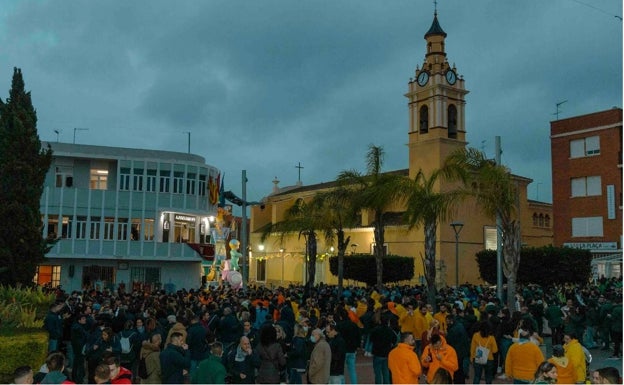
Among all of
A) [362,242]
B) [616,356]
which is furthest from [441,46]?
[616,356]

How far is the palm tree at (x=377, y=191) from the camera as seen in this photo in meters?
24.2

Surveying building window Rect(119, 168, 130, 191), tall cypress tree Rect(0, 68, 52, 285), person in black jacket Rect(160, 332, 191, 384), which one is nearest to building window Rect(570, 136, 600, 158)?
building window Rect(119, 168, 130, 191)

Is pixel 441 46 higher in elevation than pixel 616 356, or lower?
higher

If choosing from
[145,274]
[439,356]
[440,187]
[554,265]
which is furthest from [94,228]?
[439,356]

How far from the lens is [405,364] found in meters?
9.29

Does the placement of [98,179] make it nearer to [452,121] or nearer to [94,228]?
[94,228]

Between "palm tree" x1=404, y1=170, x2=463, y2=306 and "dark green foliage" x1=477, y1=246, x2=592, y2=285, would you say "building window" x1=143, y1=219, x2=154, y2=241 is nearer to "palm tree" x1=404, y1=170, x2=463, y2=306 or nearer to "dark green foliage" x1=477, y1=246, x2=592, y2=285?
"palm tree" x1=404, y1=170, x2=463, y2=306

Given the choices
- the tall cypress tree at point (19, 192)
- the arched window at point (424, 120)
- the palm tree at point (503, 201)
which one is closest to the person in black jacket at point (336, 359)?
the palm tree at point (503, 201)

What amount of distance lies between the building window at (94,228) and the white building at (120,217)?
6cm

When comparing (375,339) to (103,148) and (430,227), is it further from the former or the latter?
(103,148)

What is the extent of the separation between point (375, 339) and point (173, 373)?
4.21 metres

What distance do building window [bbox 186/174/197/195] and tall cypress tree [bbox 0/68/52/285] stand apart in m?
18.6

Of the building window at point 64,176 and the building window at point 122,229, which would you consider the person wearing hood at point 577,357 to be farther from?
the building window at point 64,176

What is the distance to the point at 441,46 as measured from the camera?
53.9 metres
